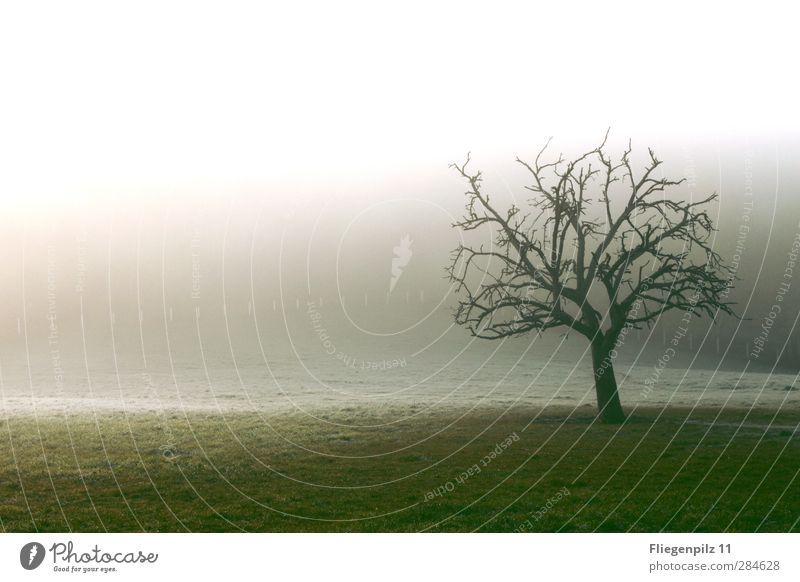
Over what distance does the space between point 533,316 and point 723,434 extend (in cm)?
555

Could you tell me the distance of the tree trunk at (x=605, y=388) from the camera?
65.9 ft

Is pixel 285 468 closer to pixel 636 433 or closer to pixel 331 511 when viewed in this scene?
pixel 331 511

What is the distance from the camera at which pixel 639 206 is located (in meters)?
20.6

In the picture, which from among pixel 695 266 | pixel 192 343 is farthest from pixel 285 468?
pixel 192 343
